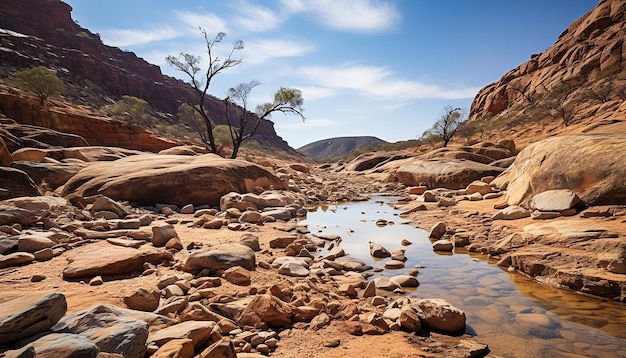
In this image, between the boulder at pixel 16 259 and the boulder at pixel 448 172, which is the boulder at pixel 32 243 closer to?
the boulder at pixel 16 259

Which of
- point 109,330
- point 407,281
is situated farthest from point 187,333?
point 407,281

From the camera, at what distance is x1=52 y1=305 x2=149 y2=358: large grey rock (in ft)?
5.53

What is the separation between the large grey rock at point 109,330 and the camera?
66.4 inches

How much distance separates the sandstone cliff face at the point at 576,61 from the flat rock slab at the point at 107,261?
33983mm

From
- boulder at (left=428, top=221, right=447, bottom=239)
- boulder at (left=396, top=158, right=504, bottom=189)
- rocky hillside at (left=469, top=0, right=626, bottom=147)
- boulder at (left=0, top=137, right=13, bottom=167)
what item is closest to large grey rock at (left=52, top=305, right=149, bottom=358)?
boulder at (left=428, top=221, right=447, bottom=239)

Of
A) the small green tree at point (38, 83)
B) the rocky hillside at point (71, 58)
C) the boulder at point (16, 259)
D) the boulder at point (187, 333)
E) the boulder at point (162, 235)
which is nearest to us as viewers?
the boulder at point (187, 333)

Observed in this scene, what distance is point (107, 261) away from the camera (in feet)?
10.7

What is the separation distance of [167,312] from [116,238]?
264cm

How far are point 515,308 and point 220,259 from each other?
316 centimetres

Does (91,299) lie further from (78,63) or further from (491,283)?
(78,63)

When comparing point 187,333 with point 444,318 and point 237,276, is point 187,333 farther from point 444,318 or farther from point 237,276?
point 444,318

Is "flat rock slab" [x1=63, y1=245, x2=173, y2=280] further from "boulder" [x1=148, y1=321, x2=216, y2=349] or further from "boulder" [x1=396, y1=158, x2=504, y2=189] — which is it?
"boulder" [x1=396, y1=158, x2=504, y2=189]

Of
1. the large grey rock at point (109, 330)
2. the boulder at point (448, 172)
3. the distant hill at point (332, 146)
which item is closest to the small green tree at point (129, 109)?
the boulder at point (448, 172)

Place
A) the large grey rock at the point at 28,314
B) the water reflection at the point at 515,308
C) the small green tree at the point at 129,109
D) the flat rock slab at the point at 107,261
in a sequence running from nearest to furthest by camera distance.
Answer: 1. the large grey rock at the point at 28,314
2. the water reflection at the point at 515,308
3. the flat rock slab at the point at 107,261
4. the small green tree at the point at 129,109
